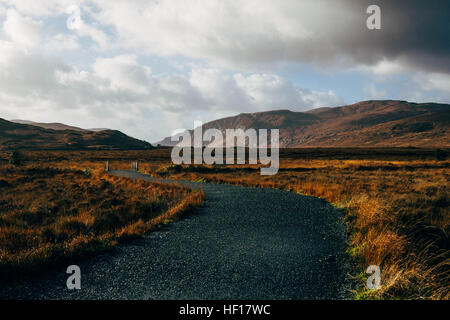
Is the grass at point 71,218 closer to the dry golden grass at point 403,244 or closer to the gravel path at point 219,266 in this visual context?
the gravel path at point 219,266

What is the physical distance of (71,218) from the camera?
9477 millimetres

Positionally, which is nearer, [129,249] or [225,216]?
[129,249]

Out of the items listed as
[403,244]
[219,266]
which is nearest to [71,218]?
[219,266]

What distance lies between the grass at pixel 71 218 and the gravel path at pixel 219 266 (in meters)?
0.50

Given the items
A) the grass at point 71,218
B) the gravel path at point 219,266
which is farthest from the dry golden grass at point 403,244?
the grass at point 71,218

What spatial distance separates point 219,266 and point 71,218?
7077 millimetres

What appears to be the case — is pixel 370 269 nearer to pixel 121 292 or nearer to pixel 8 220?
pixel 121 292

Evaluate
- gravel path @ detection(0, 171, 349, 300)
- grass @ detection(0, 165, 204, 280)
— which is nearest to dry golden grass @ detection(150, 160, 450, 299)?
gravel path @ detection(0, 171, 349, 300)

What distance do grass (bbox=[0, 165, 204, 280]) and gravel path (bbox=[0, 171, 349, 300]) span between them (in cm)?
50

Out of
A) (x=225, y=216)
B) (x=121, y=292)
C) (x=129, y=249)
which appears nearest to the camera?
(x=121, y=292)

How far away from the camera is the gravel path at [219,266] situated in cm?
438
